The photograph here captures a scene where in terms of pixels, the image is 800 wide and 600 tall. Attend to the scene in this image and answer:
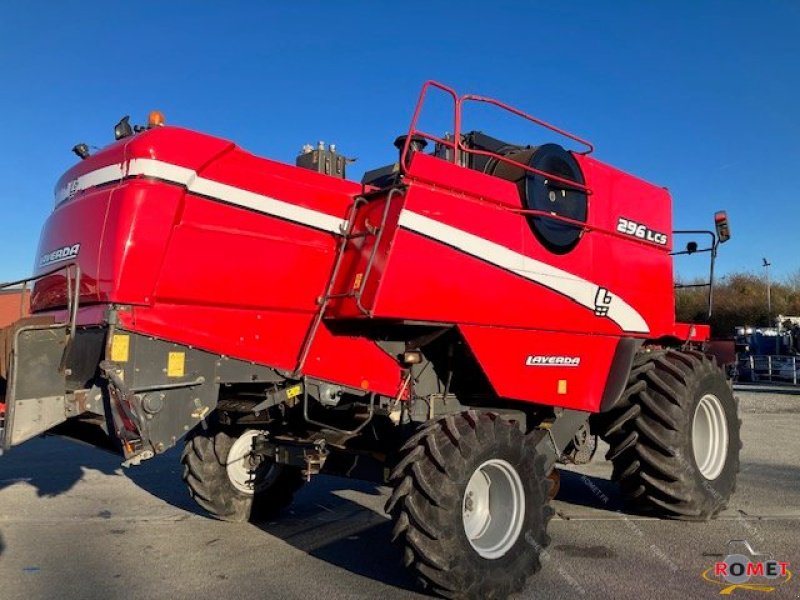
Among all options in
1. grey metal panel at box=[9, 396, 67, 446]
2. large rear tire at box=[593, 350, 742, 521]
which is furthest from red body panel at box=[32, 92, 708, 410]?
large rear tire at box=[593, 350, 742, 521]

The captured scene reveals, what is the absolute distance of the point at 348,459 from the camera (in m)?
5.20

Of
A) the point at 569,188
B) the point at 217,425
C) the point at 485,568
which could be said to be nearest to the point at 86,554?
the point at 217,425

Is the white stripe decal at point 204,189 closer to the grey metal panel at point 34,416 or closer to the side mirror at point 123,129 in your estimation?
the side mirror at point 123,129

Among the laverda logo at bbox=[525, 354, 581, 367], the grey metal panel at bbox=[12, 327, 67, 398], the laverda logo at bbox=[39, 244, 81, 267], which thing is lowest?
the grey metal panel at bbox=[12, 327, 67, 398]

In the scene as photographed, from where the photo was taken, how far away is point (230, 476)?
5.96m

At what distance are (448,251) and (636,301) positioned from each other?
238 cm

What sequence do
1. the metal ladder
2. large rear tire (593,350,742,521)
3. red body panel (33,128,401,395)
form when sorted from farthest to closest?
large rear tire (593,350,742,521) < the metal ladder < red body panel (33,128,401,395)

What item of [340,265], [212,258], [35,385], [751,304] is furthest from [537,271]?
[751,304]

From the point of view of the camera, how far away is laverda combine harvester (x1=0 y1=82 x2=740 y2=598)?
4.00 metres

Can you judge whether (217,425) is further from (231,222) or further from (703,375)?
(703,375)

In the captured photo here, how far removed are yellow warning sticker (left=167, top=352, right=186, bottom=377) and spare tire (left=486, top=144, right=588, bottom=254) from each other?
2701 millimetres

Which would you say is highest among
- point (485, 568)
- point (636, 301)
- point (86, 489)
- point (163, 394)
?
point (636, 301)

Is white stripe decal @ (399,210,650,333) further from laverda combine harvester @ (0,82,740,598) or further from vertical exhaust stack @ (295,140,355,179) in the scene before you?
vertical exhaust stack @ (295,140,355,179)

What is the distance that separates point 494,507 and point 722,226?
13.7 ft
